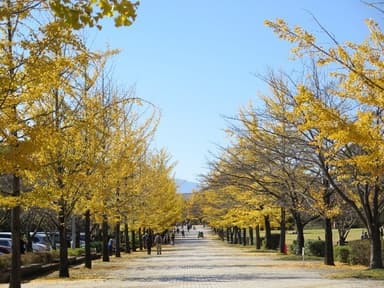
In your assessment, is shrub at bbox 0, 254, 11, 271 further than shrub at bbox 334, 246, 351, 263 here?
No

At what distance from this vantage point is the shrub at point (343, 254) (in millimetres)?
26875

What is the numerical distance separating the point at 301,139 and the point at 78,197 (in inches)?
292

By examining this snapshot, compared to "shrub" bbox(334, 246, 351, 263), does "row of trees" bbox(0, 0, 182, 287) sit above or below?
above

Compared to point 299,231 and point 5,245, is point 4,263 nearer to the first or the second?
point 5,245

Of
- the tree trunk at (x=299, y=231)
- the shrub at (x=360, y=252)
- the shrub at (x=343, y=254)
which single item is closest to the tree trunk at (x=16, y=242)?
the shrub at (x=360, y=252)

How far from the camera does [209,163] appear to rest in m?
30.9

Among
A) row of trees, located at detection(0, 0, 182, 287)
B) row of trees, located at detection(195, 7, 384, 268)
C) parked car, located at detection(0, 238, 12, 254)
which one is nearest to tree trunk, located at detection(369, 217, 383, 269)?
row of trees, located at detection(195, 7, 384, 268)

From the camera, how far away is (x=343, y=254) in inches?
1080

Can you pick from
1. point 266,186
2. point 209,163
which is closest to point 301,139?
point 266,186

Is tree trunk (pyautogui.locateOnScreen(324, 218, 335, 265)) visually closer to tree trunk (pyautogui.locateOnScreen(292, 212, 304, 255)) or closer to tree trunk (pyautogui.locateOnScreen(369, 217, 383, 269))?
tree trunk (pyautogui.locateOnScreen(369, 217, 383, 269))

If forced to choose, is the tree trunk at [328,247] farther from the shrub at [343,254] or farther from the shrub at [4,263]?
the shrub at [4,263]

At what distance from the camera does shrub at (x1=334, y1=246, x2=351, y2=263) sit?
26.9 m

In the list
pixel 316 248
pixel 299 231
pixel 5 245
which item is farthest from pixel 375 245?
pixel 5 245

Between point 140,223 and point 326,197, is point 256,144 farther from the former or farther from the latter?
point 140,223
